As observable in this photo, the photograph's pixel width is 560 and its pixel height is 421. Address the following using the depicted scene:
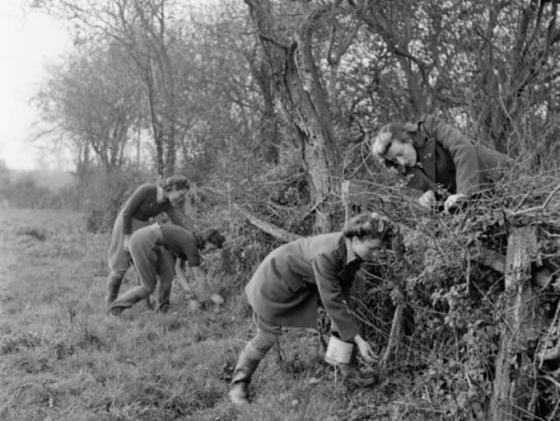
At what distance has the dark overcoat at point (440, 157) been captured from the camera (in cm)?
402

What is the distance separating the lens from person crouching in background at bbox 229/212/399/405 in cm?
363

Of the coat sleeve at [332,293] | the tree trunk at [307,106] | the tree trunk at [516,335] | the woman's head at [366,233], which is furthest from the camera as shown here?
the tree trunk at [307,106]

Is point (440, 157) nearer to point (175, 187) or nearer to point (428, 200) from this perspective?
point (428, 200)

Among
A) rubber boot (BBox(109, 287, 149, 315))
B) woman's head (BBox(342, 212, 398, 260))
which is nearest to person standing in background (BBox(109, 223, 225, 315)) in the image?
rubber boot (BBox(109, 287, 149, 315))

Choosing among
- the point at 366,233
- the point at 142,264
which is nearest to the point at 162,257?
the point at 142,264

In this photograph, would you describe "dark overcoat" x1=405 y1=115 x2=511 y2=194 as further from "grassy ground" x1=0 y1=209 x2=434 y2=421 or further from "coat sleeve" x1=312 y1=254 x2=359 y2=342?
"grassy ground" x1=0 y1=209 x2=434 y2=421

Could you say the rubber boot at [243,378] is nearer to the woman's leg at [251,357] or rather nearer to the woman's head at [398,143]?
the woman's leg at [251,357]

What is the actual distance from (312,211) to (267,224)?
2.30 ft

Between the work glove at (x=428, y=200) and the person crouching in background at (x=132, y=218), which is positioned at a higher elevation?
the work glove at (x=428, y=200)

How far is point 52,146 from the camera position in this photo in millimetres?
26000

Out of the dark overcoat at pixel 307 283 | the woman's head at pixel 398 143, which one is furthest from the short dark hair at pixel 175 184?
the woman's head at pixel 398 143

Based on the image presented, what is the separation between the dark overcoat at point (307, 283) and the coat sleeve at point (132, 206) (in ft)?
9.42

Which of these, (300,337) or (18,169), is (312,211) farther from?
(18,169)

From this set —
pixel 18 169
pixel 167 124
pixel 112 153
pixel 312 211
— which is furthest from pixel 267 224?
pixel 18 169
